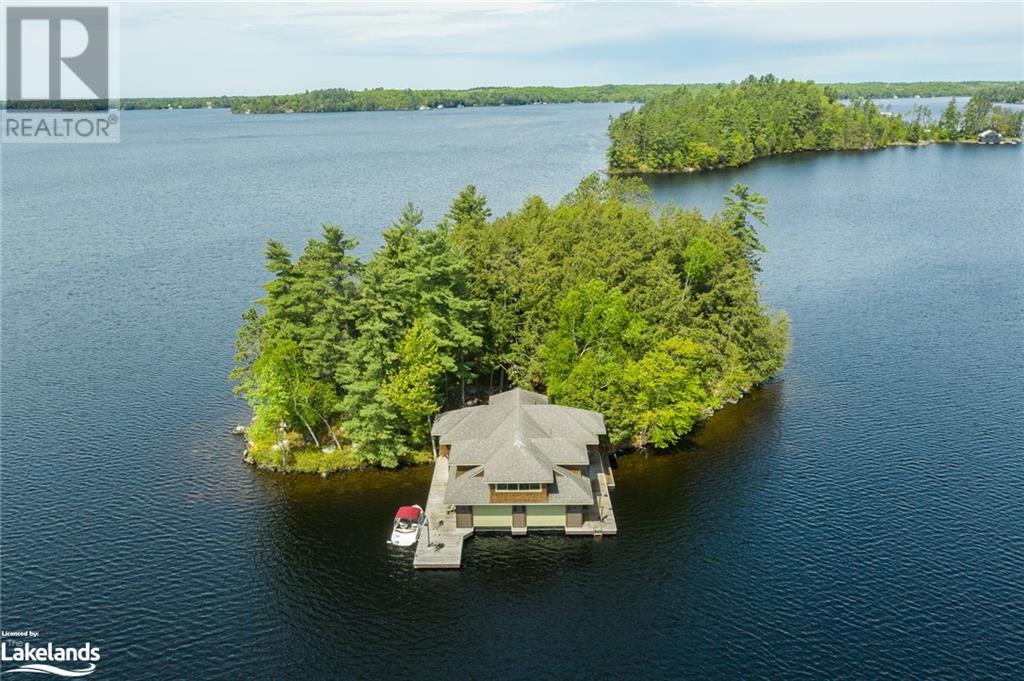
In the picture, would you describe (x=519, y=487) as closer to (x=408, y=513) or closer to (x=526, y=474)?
(x=526, y=474)

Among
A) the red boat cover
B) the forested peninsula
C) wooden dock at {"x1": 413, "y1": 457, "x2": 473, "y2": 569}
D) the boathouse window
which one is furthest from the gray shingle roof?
the forested peninsula

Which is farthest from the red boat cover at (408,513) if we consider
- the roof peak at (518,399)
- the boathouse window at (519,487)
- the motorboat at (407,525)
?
the roof peak at (518,399)

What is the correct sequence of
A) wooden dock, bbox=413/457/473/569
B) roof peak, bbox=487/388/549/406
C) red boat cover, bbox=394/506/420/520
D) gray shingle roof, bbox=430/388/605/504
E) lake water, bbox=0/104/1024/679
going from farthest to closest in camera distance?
roof peak, bbox=487/388/549/406 < red boat cover, bbox=394/506/420/520 < gray shingle roof, bbox=430/388/605/504 < wooden dock, bbox=413/457/473/569 < lake water, bbox=0/104/1024/679

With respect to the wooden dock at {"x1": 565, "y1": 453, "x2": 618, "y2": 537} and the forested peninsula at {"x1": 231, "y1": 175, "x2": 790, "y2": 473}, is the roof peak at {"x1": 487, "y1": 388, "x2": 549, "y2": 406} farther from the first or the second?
the wooden dock at {"x1": 565, "y1": 453, "x2": 618, "y2": 537}

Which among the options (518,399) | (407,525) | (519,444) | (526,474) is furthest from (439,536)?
(518,399)

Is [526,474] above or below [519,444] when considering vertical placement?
below

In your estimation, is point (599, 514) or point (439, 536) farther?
point (599, 514)

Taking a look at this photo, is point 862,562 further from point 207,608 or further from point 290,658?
point 207,608
